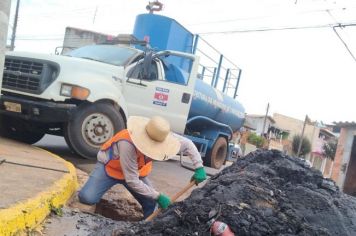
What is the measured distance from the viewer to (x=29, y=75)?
20.0 feet

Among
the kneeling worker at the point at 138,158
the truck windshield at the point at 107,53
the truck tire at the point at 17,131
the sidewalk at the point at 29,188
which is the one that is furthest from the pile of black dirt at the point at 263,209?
the truck tire at the point at 17,131

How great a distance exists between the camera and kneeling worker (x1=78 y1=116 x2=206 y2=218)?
13.1ft

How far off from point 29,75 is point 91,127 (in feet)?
3.78

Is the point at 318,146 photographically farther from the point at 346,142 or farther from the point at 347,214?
the point at 347,214

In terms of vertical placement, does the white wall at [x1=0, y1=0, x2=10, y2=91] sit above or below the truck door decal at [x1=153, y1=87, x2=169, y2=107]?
above

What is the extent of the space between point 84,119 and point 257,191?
3245 mm

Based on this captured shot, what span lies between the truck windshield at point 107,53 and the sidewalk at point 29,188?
238cm

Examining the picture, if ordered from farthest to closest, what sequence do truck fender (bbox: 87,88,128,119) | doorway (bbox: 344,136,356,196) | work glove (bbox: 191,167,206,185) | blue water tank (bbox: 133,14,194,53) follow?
1. doorway (bbox: 344,136,356,196)
2. blue water tank (bbox: 133,14,194,53)
3. truck fender (bbox: 87,88,128,119)
4. work glove (bbox: 191,167,206,185)

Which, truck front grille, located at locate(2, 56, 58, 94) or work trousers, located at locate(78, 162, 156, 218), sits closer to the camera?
work trousers, located at locate(78, 162, 156, 218)

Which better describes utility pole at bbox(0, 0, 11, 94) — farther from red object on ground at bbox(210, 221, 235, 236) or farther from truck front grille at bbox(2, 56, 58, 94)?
red object on ground at bbox(210, 221, 235, 236)

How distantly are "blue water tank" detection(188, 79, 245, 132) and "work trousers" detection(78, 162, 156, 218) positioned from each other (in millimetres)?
3949

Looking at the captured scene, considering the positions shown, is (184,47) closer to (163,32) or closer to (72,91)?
(163,32)

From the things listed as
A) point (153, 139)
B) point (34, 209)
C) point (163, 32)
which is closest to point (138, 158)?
point (153, 139)

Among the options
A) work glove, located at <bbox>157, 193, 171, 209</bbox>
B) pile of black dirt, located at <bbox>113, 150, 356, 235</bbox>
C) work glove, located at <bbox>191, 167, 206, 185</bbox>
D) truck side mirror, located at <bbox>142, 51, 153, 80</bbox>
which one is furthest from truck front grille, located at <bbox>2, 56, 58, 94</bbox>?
pile of black dirt, located at <bbox>113, 150, 356, 235</bbox>
